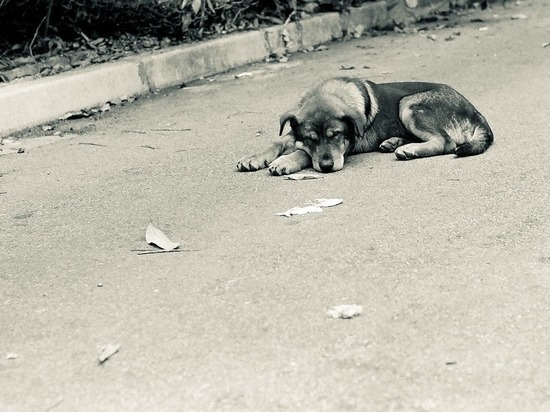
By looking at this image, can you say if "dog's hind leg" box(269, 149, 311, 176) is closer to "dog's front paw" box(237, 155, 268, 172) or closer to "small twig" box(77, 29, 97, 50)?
"dog's front paw" box(237, 155, 268, 172)

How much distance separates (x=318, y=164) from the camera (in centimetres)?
628

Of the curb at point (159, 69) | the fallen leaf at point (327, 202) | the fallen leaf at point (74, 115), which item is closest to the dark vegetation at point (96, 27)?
the curb at point (159, 69)

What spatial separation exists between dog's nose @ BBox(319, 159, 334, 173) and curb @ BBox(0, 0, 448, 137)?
290cm

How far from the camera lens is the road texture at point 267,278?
332 cm

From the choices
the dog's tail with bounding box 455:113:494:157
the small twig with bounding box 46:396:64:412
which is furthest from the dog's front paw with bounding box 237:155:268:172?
the small twig with bounding box 46:396:64:412

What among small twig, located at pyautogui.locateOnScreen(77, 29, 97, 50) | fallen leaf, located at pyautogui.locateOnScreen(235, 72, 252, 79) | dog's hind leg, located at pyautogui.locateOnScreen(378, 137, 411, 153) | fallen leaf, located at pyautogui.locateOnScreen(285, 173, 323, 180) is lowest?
fallen leaf, located at pyautogui.locateOnScreen(235, 72, 252, 79)

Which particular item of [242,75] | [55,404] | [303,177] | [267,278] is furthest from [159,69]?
[55,404]

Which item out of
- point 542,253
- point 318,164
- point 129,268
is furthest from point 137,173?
point 542,253

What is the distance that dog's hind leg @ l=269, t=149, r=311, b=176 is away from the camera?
20.5 ft

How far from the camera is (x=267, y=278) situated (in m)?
4.33

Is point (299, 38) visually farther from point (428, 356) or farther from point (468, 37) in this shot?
point (428, 356)

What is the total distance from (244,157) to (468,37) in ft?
19.4

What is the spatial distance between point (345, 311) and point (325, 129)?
2.73m

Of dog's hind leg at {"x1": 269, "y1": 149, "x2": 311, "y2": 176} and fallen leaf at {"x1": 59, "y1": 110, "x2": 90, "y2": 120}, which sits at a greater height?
fallen leaf at {"x1": 59, "y1": 110, "x2": 90, "y2": 120}
